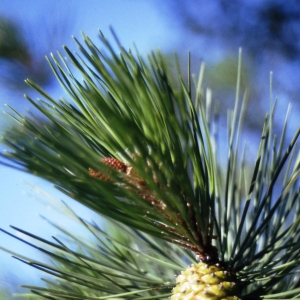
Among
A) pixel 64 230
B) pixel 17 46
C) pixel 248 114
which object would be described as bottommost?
pixel 64 230

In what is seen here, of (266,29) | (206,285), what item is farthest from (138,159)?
(266,29)

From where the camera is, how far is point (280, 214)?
580 mm

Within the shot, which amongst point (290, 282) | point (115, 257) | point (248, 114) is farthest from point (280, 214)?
point (248, 114)

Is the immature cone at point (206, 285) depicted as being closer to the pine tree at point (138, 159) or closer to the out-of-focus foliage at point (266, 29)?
the pine tree at point (138, 159)

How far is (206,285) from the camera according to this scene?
45cm

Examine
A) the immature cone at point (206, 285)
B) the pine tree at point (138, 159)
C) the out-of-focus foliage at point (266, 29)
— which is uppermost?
the out-of-focus foliage at point (266, 29)

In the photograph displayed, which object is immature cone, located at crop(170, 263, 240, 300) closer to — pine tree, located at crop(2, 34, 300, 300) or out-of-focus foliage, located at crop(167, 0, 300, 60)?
pine tree, located at crop(2, 34, 300, 300)

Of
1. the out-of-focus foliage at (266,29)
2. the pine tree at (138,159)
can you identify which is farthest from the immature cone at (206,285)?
the out-of-focus foliage at (266,29)

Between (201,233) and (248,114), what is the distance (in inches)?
27.1

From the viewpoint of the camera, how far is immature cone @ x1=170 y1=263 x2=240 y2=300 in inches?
17.6

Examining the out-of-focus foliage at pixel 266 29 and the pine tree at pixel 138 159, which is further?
the out-of-focus foliage at pixel 266 29

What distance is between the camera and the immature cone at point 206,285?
45cm

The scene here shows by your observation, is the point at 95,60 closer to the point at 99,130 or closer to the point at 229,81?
the point at 99,130

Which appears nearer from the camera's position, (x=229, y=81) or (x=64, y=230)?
(x=64, y=230)
